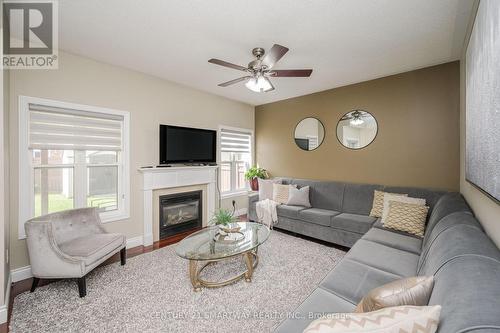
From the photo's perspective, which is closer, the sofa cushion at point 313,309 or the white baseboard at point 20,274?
the sofa cushion at point 313,309

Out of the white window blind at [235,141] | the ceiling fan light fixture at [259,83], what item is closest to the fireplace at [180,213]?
the white window blind at [235,141]

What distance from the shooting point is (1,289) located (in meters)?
1.72

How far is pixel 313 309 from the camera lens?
1282 mm

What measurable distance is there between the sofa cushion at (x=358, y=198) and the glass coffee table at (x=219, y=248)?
5.47ft

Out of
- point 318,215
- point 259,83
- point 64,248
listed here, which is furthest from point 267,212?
point 64,248

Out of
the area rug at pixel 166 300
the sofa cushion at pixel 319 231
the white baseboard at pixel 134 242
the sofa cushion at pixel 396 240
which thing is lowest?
the area rug at pixel 166 300

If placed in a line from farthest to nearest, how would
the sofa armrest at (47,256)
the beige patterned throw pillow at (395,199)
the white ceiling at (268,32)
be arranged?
the beige patterned throw pillow at (395,199)
the sofa armrest at (47,256)
the white ceiling at (268,32)

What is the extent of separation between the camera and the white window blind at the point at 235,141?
4770 mm

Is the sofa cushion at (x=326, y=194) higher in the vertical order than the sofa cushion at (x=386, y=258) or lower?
higher

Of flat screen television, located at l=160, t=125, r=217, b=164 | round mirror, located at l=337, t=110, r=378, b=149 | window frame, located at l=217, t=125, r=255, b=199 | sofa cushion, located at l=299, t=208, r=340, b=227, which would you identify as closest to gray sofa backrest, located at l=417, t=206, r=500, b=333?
sofa cushion, located at l=299, t=208, r=340, b=227

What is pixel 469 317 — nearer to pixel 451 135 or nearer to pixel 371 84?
pixel 451 135

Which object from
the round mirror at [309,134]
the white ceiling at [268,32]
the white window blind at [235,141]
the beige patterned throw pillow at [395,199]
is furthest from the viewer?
the white window blind at [235,141]

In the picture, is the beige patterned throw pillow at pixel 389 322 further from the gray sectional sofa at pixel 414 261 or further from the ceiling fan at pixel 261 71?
the ceiling fan at pixel 261 71

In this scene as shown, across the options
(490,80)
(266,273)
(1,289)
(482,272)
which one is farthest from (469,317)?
(1,289)
